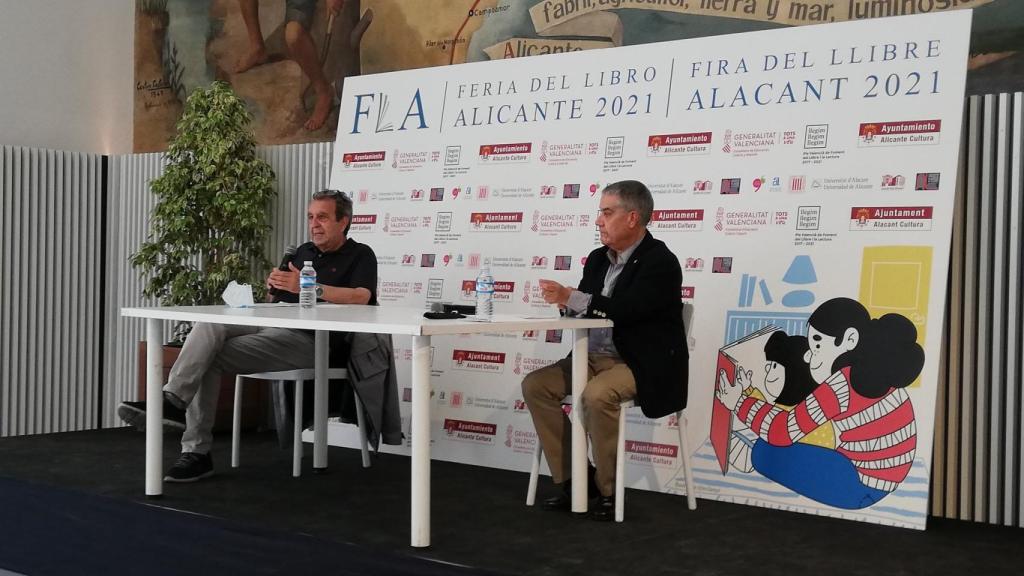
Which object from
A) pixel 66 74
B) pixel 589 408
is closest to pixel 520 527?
pixel 589 408

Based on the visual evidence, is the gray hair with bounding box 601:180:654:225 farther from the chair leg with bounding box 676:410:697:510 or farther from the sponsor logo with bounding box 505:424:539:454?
the sponsor logo with bounding box 505:424:539:454

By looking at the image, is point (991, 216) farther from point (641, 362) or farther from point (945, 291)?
point (641, 362)

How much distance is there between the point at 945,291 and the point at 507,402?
6.68 feet

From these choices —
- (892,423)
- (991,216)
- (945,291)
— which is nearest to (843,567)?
(892,423)

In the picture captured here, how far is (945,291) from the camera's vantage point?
3.98m

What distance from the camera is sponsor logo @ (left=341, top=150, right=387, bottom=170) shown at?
5688 mm

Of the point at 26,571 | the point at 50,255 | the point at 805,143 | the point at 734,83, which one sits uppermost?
the point at 734,83

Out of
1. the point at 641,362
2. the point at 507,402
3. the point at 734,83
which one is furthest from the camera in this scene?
the point at 507,402

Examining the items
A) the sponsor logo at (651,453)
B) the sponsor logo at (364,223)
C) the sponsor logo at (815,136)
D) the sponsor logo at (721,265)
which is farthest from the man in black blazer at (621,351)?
the sponsor logo at (364,223)

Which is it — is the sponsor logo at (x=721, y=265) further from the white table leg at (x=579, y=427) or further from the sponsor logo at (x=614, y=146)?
the white table leg at (x=579, y=427)

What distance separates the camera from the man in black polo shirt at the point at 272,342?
14.0 ft

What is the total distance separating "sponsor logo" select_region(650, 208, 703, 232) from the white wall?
16.7ft

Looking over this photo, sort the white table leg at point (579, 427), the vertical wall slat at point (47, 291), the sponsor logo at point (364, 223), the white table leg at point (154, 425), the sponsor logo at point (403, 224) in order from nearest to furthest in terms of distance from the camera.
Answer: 1. the white table leg at point (579, 427)
2. the white table leg at point (154, 425)
3. the sponsor logo at point (403, 224)
4. the sponsor logo at point (364, 223)
5. the vertical wall slat at point (47, 291)

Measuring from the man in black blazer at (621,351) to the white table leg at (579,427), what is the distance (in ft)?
0.11
